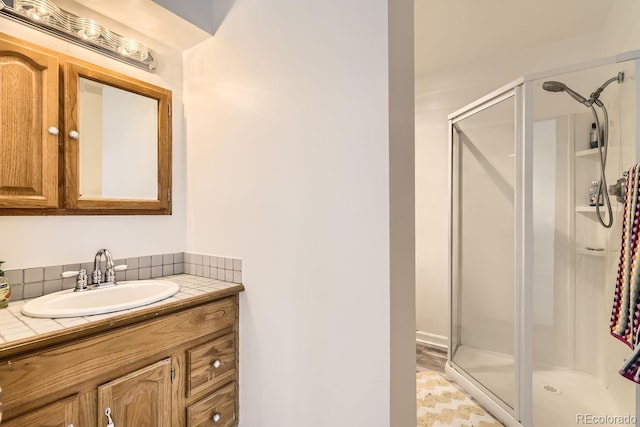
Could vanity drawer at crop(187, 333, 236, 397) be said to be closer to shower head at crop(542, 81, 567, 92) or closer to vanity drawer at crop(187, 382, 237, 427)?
vanity drawer at crop(187, 382, 237, 427)

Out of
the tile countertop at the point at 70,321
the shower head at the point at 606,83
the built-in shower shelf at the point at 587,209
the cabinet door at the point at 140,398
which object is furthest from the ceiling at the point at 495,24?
the cabinet door at the point at 140,398

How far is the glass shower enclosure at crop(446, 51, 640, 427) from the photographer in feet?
5.37

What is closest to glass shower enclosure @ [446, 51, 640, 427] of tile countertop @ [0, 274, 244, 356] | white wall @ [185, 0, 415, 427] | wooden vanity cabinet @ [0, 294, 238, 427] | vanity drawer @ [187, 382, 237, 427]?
white wall @ [185, 0, 415, 427]

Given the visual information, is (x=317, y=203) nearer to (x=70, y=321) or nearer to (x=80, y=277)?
(x=70, y=321)

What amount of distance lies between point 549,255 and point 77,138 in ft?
9.15

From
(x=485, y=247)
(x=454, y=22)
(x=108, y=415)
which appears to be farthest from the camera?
(x=485, y=247)

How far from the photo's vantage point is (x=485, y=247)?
2213 millimetres

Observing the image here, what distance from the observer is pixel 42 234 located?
1284 millimetres

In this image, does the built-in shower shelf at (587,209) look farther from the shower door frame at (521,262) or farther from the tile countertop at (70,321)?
the tile countertop at (70,321)

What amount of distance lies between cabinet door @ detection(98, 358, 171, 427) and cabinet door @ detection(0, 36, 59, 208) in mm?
824

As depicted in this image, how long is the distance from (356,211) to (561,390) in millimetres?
1856

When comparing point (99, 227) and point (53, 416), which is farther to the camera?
point (99, 227)

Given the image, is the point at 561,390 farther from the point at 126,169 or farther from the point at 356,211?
the point at 126,169

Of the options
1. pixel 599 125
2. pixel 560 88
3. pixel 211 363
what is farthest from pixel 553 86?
pixel 211 363
